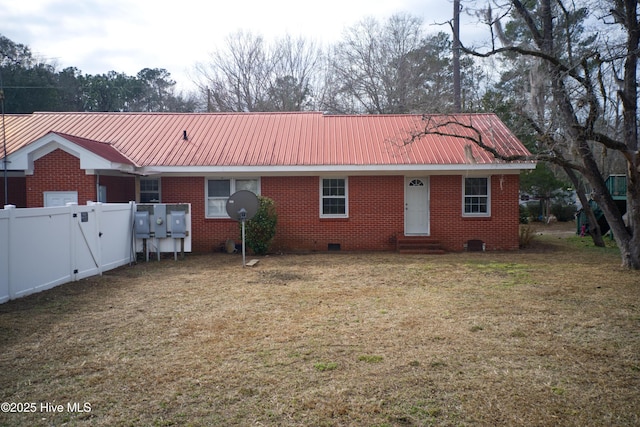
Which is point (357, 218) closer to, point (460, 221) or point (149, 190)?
point (460, 221)

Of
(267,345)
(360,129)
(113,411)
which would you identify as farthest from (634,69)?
(113,411)

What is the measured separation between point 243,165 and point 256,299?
699 cm

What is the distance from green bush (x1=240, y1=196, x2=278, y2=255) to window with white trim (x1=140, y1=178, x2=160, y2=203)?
3453 millimetres

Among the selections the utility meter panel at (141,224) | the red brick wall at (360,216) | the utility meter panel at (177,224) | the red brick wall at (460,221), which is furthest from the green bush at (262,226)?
the red brick wall at (460,221)

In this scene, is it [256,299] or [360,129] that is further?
[360,129]

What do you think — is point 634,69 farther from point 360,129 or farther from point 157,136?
point 157,136

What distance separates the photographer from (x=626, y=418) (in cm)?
390

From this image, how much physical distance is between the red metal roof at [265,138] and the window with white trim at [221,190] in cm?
80

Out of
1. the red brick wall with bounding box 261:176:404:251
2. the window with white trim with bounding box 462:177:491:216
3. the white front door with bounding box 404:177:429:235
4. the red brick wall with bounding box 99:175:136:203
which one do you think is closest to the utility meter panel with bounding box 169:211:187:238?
the red brick wall with bounding box 99:175:136:203

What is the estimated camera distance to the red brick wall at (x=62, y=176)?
13.2m

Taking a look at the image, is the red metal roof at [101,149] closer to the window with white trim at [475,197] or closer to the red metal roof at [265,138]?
the red metal roof at [265,138]

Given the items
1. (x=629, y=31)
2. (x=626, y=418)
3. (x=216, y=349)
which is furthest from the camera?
(x=629, y=31)

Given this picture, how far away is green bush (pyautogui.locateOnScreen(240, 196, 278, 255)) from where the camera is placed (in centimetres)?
1399

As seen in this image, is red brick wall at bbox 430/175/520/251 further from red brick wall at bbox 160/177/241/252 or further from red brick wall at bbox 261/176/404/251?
red brick wall at bbox 160/177/241/252
